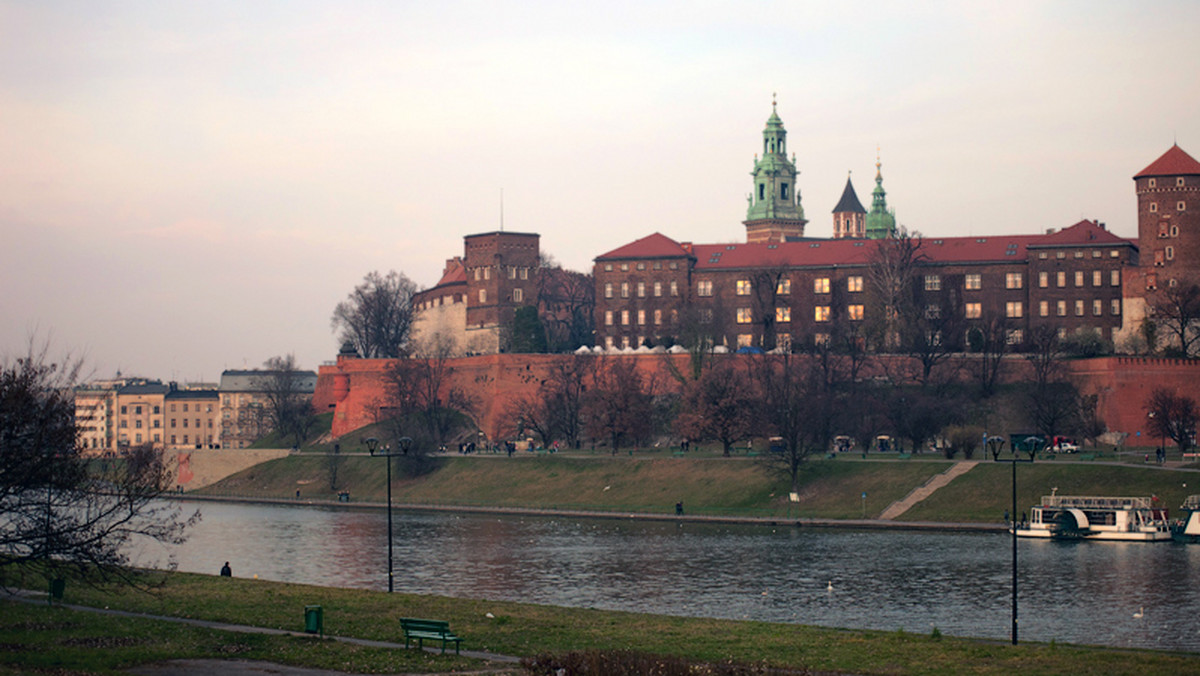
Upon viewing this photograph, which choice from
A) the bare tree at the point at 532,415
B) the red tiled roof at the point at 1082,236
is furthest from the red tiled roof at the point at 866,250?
the bare tree at the point at 532,415

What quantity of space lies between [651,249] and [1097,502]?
5726 cm

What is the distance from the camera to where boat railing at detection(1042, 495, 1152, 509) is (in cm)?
5466

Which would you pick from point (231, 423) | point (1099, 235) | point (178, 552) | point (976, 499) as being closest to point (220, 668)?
point (178, 552)

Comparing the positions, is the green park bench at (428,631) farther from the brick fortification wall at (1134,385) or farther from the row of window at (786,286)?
the row of window at (786,286)

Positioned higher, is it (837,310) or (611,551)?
(837,310)

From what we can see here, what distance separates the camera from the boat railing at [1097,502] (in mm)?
54656

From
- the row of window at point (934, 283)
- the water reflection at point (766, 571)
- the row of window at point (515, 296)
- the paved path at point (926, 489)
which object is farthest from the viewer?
the row of window at point (515, 296)

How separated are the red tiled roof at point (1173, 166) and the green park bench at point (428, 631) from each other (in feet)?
242

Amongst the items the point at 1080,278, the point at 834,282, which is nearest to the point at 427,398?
the point at 834,282

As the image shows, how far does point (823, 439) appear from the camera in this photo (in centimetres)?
7344

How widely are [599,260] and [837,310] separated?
1989 centimetres

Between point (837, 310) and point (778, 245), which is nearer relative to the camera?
point (837, 310)

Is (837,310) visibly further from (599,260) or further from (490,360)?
(490,360)

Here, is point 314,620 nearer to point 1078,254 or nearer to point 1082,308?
point 1082,308
